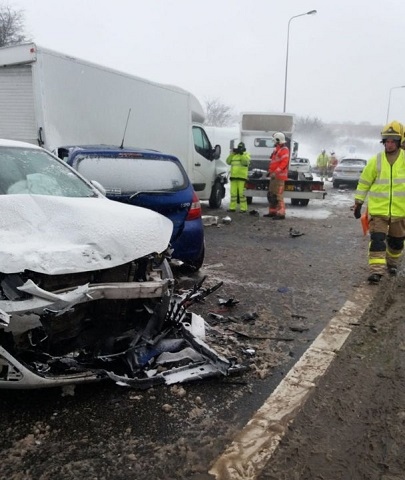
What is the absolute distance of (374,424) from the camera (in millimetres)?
2746

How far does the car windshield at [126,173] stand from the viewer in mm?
5004

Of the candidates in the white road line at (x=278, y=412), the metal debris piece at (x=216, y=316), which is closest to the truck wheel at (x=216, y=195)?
the metal debris piece at (x=216, y=316)

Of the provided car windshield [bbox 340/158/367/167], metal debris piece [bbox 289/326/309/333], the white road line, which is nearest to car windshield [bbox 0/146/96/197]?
metal debris piece [bbox 289/326/309/333]

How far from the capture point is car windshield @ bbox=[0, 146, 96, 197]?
151 inches

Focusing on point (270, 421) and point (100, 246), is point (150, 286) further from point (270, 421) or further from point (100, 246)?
point (270, 421)

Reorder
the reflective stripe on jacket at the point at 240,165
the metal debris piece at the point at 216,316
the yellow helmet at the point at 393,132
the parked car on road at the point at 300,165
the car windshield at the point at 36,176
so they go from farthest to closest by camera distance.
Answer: the parked car on road at the point at 300,165 < the reflective stripe on jacket at the point at 240,165 < the yellow helmet at the point at 393,132 < the metal debris piece at the point at 216,316 < the car windshield at the point at 36,176

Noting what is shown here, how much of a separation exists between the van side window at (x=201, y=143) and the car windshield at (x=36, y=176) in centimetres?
784

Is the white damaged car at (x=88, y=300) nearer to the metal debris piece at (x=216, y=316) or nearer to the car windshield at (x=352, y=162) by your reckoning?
the metal debris piece at (x=216, y=316)

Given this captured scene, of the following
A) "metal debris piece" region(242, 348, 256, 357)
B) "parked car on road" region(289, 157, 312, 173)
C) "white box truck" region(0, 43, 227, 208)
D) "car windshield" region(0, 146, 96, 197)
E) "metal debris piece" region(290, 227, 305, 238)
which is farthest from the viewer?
"parked car on road" region(289, 157, 312, 173)

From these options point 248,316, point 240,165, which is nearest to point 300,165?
point 240,165

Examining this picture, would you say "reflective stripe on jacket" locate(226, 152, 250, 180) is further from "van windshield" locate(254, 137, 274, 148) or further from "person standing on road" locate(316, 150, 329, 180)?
"person standing on road" locate(316, 150, 329, 180)

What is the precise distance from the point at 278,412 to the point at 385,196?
12.5 ft

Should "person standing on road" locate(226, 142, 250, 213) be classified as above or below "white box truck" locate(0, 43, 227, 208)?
below

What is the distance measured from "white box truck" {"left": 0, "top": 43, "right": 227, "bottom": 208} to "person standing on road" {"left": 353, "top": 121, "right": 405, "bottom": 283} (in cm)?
413
